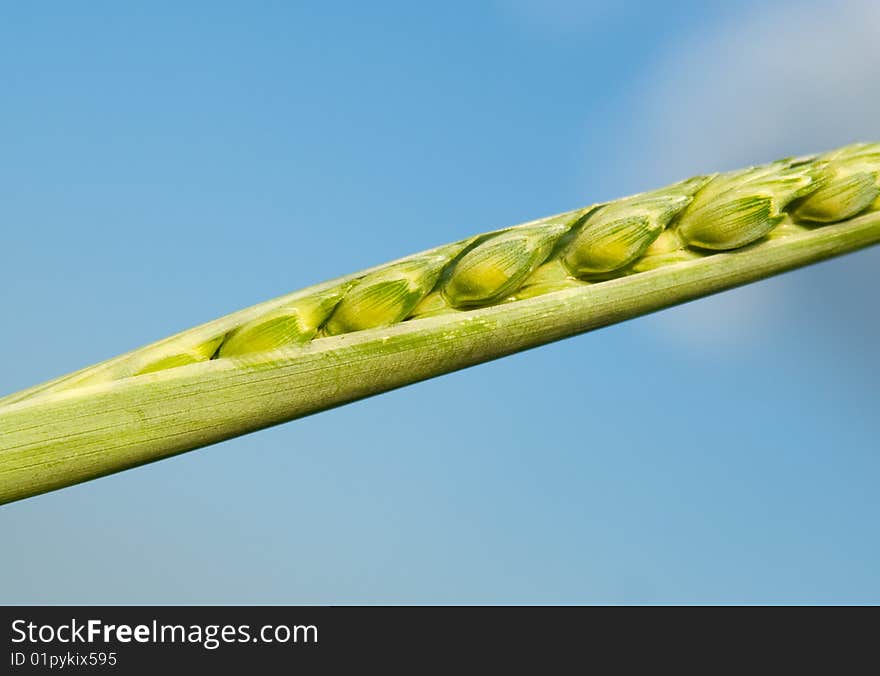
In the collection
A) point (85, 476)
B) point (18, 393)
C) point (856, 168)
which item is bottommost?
point (85, 476)

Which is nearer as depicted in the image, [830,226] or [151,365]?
[151,365]

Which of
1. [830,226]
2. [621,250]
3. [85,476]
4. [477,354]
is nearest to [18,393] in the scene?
[85,476]

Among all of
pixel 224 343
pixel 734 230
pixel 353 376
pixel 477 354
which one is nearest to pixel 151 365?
pixel 224 343

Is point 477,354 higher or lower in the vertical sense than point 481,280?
lower

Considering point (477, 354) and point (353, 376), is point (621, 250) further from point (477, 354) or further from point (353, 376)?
point (353, 376)
